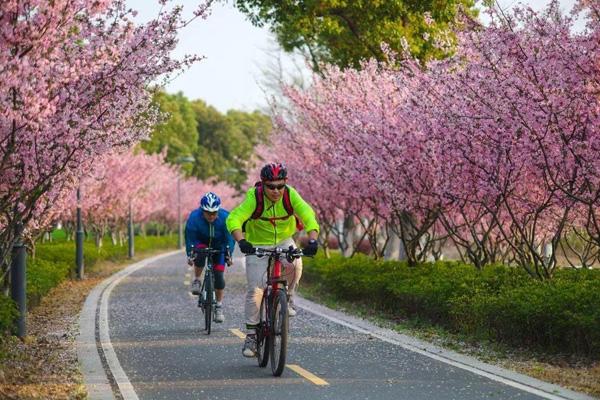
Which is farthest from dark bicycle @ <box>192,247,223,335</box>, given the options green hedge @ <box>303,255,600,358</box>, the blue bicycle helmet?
green hedge @ <box>303,255,600,358</box>

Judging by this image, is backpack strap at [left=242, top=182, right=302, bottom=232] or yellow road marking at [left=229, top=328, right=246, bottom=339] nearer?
backpack strap at [left=242, top=182, right=302, bottom=232]

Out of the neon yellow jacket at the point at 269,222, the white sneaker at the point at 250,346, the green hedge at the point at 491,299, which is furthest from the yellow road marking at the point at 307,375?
the green hedge at the point at 491,299

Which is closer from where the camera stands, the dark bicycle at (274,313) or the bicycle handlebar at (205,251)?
the dark bicycle at (274,313)

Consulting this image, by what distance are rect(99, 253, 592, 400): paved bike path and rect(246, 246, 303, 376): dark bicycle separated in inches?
8.0

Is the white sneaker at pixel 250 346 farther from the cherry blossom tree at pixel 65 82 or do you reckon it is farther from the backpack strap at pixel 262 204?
the cherry blossom tree at pixel 65 82

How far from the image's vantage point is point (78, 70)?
411 inches

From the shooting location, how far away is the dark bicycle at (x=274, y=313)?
9883 mm

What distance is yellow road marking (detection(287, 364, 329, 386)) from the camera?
31.8ft

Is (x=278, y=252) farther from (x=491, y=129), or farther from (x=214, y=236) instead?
(x=491, y=129)

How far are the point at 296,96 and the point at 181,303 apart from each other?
7.17m

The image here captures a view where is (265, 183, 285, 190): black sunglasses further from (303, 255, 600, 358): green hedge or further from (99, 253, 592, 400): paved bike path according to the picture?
(303, 255, 600, 358): green hedge

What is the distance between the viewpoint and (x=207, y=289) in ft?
47.0

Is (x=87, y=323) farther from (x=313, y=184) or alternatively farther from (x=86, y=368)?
(x=313, y=184)

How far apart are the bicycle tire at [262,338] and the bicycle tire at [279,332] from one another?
23cm
